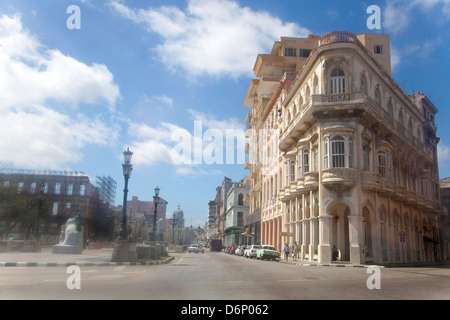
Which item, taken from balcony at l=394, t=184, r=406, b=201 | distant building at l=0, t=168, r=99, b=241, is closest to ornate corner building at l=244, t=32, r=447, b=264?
balcony at l=394, t=184, r=406, b=201

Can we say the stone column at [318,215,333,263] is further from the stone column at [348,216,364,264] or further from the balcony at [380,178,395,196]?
the balcony at [380,178,395,196]

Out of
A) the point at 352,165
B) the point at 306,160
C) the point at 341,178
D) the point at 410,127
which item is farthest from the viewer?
the point at 410,127

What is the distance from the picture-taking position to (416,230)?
128 feet

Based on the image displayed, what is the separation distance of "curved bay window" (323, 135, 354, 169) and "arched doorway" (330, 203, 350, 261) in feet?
12.6

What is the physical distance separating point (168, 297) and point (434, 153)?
162 ft

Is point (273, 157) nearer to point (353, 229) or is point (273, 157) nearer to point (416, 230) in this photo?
point (416, 230)

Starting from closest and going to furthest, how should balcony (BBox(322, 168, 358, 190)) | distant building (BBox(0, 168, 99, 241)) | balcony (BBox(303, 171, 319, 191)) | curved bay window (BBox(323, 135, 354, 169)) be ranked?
balcony (BBox(322, 168, 358, 190)) < curved bay window (BBox(323, 135, 354, 169)) < balcony (BBox(303, 171, 319, 191)) < distant building (BBox(0, 168, 99, 241))

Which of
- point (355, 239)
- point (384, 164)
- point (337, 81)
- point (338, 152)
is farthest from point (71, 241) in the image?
point (384, 164)

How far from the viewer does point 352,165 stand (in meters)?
29.0

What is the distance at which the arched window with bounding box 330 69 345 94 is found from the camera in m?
30.5

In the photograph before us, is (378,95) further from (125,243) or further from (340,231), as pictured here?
(125,243)

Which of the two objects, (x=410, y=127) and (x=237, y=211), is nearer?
(x=410, y=127)

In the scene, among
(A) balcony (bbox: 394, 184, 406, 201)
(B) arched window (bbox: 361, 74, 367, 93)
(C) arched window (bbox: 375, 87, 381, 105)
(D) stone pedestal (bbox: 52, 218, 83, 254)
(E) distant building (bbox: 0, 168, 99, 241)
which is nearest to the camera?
(B) arched window (bbox: 361, 74, 367, 93)

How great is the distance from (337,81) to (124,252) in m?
20.2
